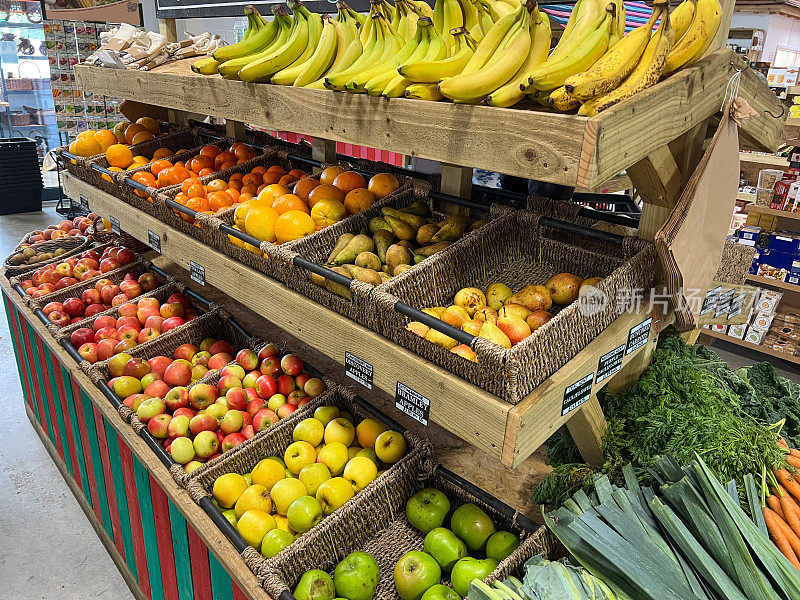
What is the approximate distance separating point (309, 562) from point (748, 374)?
5.31 ft

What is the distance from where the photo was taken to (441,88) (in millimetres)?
1226

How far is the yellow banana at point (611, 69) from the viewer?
1.04 m

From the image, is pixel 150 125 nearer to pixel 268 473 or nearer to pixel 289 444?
pixel 289 444

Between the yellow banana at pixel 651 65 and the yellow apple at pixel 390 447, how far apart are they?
112 cm

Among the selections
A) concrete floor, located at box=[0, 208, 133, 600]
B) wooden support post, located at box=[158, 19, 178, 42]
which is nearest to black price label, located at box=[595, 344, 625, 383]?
→ concrete floor, located at box=[0, 208, 133, 600]

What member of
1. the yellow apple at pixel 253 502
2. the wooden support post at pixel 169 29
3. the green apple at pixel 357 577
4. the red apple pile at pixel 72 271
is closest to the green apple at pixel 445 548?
the green apple at pixel 357 577

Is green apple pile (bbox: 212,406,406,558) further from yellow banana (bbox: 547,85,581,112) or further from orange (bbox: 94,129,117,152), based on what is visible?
orange (bbox: 94,129,117,152)

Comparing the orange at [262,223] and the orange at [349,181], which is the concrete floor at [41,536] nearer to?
the orange at [262,223]

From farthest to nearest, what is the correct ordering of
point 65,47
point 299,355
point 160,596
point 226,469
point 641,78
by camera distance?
point 65,47 → point 299,355 → point 160,596 → point 226,469 → point 641,78

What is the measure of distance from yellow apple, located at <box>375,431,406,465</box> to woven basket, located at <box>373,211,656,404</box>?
0.50m

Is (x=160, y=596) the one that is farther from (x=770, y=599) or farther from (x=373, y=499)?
(x=770, y=599)

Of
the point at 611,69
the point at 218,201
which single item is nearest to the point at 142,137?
the point at 218,201

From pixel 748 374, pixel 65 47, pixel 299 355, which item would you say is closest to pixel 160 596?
pixel 299 355

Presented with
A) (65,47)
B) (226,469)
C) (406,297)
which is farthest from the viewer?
(65,47)
